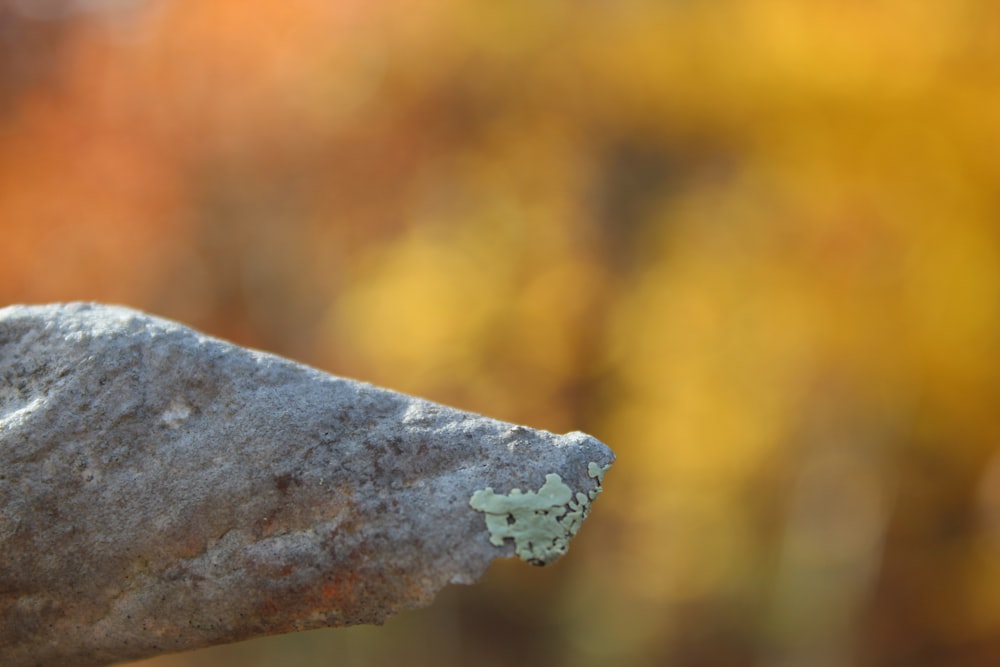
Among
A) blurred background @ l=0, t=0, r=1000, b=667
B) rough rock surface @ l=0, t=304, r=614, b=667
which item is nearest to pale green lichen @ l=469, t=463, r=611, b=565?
rough rock surface @ l=0, t=304, r=614, b=667

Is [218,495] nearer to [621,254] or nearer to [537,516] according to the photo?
[537,516]

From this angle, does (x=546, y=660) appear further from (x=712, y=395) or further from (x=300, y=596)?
(x=300, y=596)

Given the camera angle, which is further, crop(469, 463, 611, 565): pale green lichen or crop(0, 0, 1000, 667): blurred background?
crop(0, 0, 1000, 667): blurred background

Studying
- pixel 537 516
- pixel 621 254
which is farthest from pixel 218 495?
pixel 621 254

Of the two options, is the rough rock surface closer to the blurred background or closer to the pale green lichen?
the pale green lichen

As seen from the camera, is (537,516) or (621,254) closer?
(537,516)
